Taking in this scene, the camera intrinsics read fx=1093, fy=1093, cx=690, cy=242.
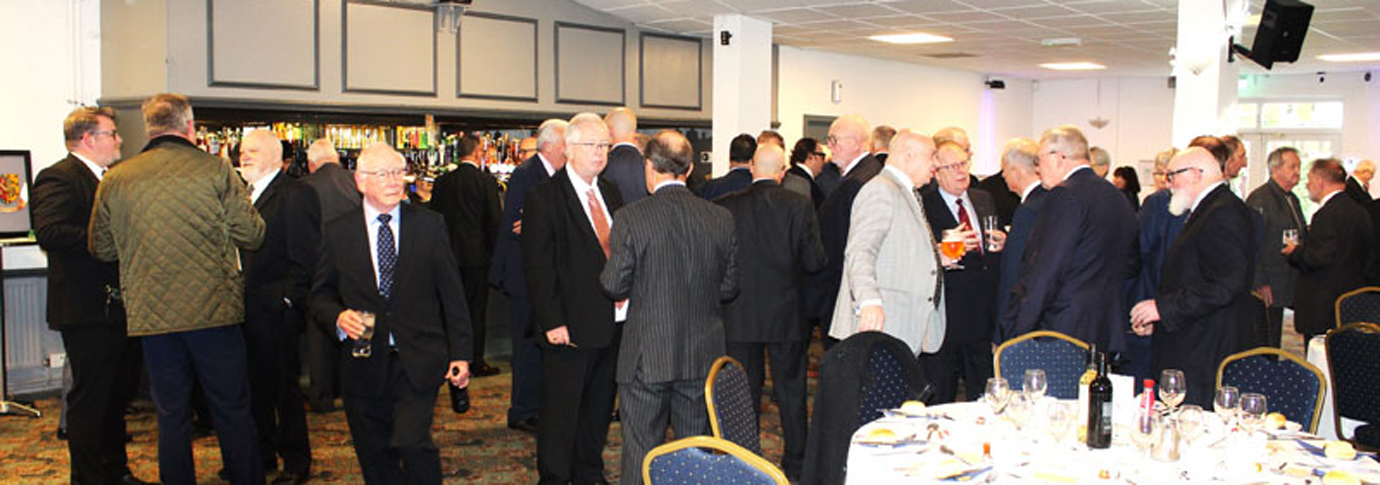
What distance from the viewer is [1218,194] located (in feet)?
15.7

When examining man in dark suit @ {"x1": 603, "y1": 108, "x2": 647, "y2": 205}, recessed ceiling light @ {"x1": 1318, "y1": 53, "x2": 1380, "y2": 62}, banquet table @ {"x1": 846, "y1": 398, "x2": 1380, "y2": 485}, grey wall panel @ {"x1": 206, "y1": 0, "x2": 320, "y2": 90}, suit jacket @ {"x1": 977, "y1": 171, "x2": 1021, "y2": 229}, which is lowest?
banquet table @ {"x1": 846, "y1": 398, "x2": 1380, "y2": 485}

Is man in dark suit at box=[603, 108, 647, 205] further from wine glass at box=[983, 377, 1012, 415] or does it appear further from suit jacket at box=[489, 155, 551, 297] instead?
wine glass at box=[983, 377, 1012, 415]

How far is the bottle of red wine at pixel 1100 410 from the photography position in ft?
10.1

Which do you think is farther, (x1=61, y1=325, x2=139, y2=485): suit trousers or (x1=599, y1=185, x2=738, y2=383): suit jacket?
(x1=61, y1=325, x2=139, y2=485): suit trousers

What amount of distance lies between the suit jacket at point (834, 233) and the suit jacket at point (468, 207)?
2537 millimetres

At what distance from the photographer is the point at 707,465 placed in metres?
2.43

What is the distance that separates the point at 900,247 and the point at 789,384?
3.41 feet

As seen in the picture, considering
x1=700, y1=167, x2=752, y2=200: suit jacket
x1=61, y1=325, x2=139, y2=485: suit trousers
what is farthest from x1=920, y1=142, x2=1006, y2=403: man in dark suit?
x1=61, y1=325, x2=139, y2=485: suit trousers

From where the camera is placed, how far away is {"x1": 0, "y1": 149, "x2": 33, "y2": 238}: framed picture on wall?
6906mm

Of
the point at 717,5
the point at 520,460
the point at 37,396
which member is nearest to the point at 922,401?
the point at 520,460

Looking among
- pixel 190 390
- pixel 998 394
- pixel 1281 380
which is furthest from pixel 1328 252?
pixel 190 390

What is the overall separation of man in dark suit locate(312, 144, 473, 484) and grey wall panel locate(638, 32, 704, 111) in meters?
7.40

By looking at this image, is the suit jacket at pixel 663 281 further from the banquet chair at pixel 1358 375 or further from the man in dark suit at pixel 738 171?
the banquet chair at pixel 1358 375

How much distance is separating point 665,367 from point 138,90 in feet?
18.6
